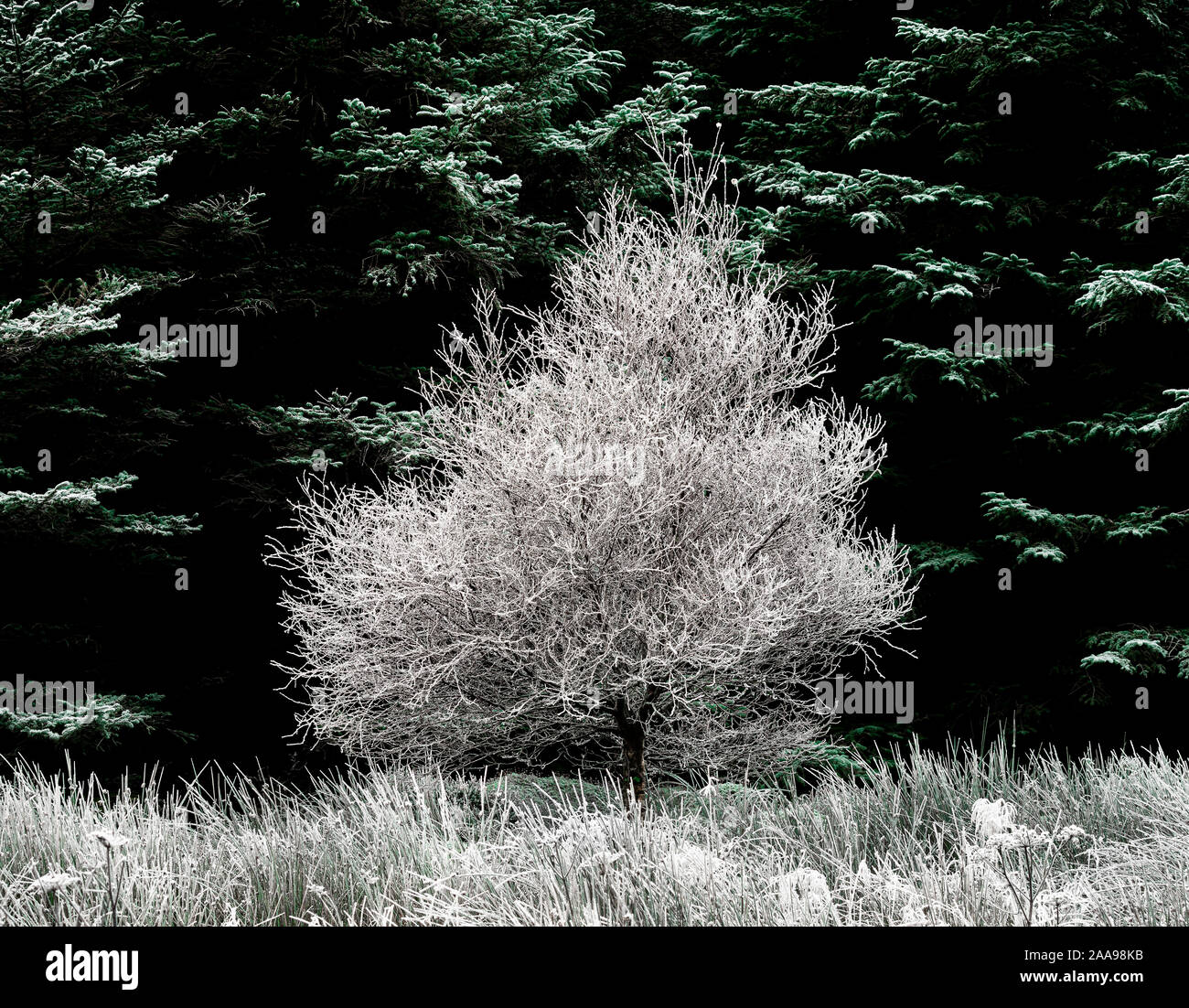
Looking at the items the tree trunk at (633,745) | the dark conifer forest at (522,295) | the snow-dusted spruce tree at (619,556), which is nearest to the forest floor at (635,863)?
the tree trunk at (633,745)

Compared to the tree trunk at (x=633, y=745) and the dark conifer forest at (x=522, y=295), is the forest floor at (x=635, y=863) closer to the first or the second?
the tree trunk at (x=633, y=745)

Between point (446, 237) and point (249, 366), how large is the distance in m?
3.58

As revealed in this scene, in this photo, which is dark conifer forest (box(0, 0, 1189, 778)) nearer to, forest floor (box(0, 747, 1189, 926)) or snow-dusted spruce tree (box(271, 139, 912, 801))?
snow-dusted spruce tree (box(271, 139, 912, 801))

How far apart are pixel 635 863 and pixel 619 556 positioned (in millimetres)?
3150

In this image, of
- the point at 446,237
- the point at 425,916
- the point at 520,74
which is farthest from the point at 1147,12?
the point at 425,916

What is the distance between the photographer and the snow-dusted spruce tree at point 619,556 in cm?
769

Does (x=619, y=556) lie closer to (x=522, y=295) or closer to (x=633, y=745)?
(x=633, y=745)

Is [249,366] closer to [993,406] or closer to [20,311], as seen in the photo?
[20,311]

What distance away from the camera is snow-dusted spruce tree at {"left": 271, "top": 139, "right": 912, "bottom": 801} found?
7688mm

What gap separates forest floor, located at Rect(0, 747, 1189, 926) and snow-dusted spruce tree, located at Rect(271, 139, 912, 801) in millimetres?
1051

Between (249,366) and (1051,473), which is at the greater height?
(249,366)

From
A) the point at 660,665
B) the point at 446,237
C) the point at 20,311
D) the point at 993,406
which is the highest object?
the point at 446,237

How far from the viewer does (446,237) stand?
506 inches

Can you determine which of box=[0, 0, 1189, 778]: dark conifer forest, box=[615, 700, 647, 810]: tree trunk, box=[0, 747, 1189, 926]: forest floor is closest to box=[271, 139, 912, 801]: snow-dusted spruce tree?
box=[615, 700, 647, 810]: tree trunk
